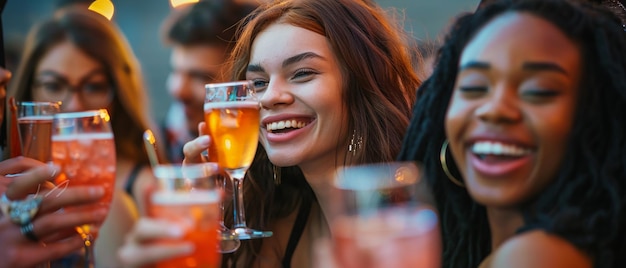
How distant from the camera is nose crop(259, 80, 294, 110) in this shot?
313cm

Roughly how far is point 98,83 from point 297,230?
90.7 inches

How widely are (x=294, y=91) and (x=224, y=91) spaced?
0.52 metres

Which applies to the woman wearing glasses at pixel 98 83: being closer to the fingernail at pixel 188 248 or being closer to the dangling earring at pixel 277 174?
the dangling earring at pixel 277 174

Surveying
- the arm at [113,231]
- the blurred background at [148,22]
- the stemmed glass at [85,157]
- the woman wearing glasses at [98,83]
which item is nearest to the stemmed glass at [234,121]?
the stemmed glass at [85,157]

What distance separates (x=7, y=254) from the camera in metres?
2.01

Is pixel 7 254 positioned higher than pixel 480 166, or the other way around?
pixel 480 166

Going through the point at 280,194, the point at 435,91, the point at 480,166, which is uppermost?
the point at 435,91

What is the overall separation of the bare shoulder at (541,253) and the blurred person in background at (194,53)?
12.6 ft

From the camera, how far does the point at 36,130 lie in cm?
243

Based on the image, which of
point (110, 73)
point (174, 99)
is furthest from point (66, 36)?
point (174, 99)

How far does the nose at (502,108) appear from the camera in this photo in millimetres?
1722

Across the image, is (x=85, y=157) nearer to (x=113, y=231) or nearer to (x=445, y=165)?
(x=445, y=165)

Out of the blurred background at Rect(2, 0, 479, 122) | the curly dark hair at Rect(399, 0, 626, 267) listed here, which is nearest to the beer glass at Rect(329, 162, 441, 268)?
the curly dark hair at Rect(399, 0, 626, 267)

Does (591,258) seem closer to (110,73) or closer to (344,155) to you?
(344,155)
